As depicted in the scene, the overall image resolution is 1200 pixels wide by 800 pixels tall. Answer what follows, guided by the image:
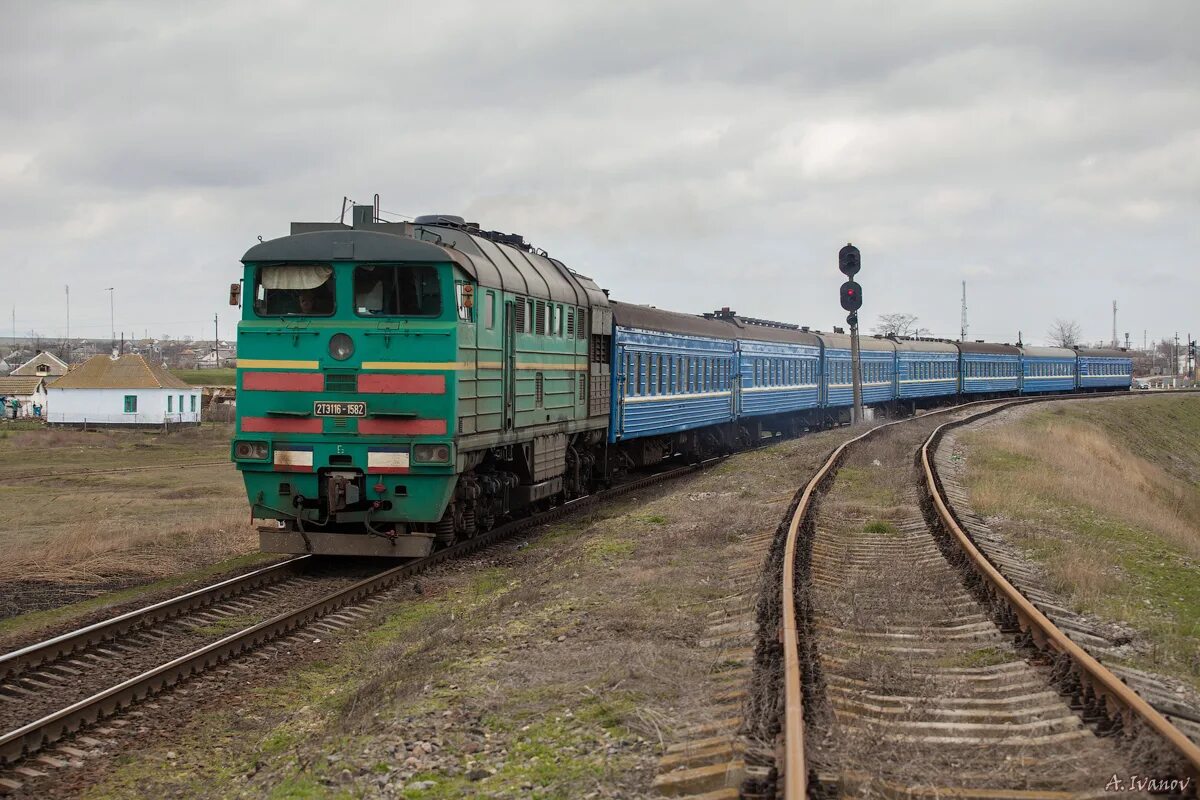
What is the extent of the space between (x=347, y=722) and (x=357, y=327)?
6587mm

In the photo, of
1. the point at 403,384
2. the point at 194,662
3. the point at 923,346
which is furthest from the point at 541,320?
the point at 923,346

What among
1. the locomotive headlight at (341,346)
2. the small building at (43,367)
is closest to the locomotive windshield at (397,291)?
the locomotive headlight at (341,346)

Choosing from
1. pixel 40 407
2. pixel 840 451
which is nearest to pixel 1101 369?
pixel 840 451

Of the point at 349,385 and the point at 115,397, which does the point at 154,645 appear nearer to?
the point at 349,385

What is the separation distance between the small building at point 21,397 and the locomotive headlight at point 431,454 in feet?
293

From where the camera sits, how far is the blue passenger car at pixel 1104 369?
72.7 meters

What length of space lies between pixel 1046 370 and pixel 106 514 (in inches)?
2158

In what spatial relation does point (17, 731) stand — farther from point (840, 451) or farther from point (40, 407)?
point (40, 407)

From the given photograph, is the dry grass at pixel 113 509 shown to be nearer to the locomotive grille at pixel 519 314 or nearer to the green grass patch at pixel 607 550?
the locomotive grille at pixel 519 314

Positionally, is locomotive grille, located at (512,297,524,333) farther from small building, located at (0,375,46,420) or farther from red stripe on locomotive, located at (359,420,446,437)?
small building, located at (0,375,46,420)

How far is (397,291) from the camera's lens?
13.0 meters

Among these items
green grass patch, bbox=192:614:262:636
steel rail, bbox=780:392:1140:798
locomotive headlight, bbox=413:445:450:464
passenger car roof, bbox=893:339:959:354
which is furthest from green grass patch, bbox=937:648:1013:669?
passenger car roof, bbox=893:339:959:354

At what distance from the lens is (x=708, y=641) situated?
818 centimetres

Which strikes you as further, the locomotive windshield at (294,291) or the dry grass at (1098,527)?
the locomotive windshield at (294,291)
